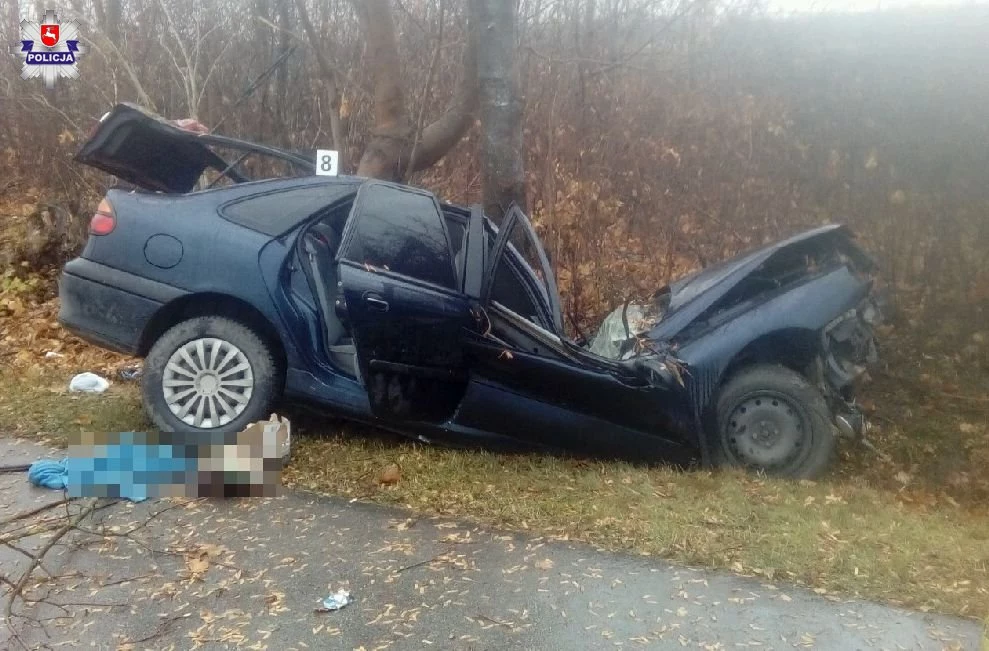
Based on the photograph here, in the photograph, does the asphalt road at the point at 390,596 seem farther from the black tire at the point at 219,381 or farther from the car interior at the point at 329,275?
the car interior at the point at 329,275

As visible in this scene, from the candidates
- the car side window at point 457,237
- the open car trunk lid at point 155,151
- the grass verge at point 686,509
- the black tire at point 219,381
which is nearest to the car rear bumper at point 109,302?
the black tire at point 219,381

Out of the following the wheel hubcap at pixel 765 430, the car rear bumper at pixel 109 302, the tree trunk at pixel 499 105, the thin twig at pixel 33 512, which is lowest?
the thin twig at pixel 33 512

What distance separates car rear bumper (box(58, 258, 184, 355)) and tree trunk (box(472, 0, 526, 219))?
3126mm

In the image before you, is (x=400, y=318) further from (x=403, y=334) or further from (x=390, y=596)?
(x=390, y=596)

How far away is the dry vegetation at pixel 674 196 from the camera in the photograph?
4.50 m

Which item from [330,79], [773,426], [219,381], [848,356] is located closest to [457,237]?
[219,381]

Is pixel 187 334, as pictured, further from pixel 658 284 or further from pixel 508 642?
pixel 658 284

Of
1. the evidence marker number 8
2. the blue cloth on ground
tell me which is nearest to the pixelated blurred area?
the blue cloth on ground

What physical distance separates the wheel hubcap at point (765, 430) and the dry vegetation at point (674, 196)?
0.61ft

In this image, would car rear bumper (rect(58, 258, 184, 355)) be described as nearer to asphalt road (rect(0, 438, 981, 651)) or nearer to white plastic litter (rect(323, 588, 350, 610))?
asphalt road (rect(0, 438, 981, 651))

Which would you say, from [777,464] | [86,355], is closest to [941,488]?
[777,464]

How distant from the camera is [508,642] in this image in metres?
3.22

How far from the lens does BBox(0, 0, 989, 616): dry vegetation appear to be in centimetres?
450

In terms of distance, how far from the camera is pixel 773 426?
5.21 meters
